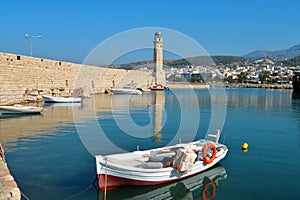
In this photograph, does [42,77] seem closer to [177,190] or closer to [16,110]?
[16,110]

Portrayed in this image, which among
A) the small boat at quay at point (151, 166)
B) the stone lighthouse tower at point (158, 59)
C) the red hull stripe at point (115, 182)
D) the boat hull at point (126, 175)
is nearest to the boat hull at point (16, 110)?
the small boat at quay at point (151, 166)

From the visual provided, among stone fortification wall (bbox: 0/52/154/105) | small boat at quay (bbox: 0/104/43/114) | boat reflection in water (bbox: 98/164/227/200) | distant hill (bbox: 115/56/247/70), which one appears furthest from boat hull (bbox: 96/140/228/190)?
stone fortification wall (bbox: 0/52/154/105)

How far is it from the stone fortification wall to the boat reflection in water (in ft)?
41.6

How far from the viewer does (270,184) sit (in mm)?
6160

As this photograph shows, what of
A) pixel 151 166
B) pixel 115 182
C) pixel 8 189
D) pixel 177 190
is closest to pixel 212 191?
pixel 177 190

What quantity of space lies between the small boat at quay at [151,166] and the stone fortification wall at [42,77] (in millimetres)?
12227

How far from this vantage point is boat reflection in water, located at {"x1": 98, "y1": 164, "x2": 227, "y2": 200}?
5453 millimetres

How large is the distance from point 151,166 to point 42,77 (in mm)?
17240

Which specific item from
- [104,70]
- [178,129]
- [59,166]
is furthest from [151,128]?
[104,70]

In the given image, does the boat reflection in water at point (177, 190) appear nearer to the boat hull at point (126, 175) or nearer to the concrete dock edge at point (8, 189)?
the boat hull at point (126, 175)

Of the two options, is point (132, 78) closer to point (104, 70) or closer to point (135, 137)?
point (104, 70)

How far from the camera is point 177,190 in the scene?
5848 mm

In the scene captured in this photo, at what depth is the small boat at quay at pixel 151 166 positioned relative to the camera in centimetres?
546

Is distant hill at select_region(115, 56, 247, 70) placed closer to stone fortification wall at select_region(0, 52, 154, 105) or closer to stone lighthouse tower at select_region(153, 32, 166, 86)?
stone lighthouse tower at select_region(153, 32, 166, 86)
